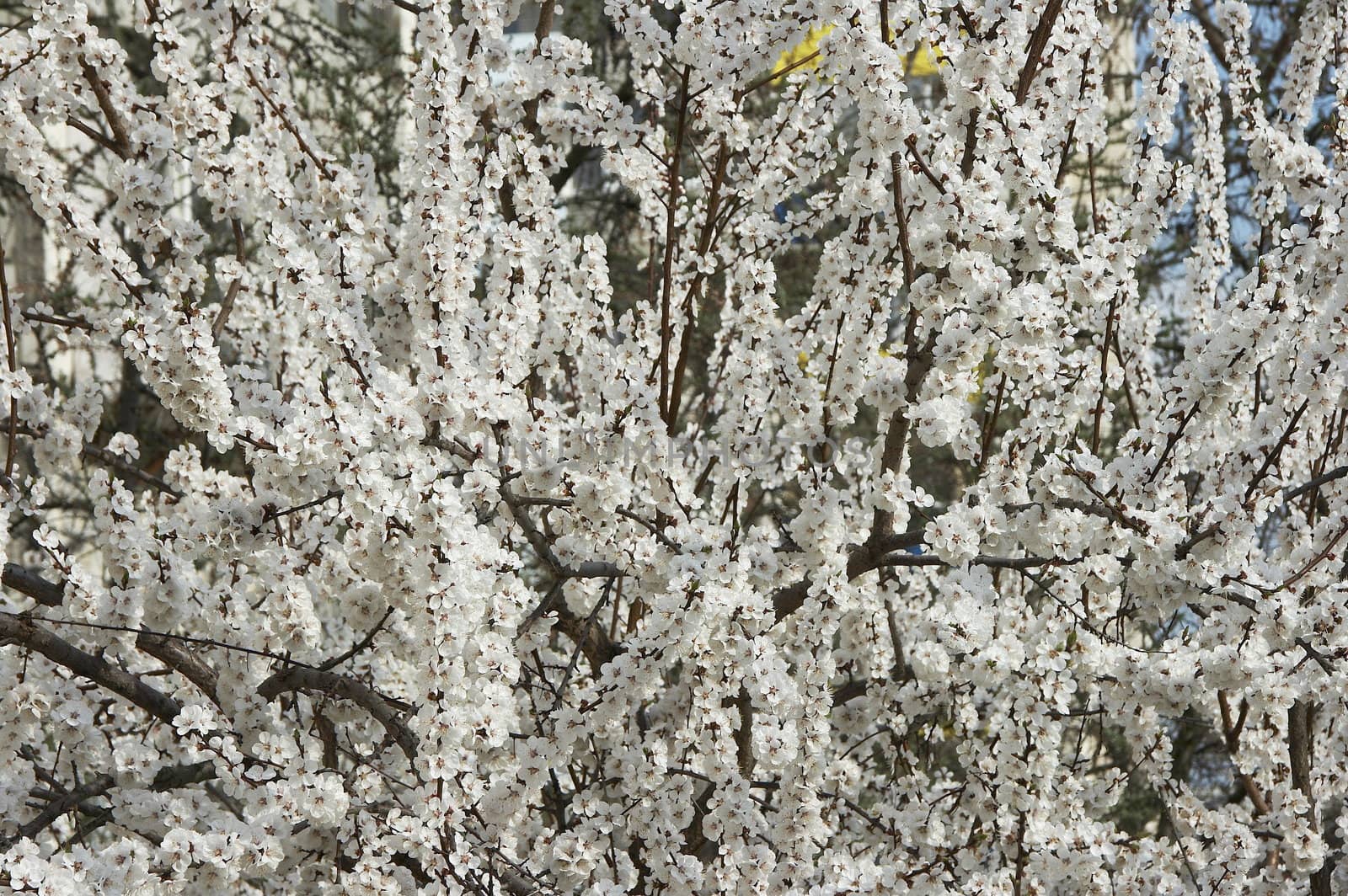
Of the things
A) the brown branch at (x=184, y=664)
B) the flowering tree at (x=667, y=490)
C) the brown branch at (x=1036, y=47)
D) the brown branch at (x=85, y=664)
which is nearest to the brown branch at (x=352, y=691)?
the flowering tree at (x=667, y=490)

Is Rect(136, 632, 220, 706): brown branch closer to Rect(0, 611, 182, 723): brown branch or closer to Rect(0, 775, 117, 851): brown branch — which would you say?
Rect(0, 611, 182, 723): brown branch

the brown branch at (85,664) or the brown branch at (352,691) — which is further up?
the brown branch at (85,664)

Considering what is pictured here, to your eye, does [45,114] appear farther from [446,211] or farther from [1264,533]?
[1264,533]

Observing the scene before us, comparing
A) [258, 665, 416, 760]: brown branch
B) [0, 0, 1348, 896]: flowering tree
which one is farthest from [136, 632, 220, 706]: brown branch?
[258, 665, 416, 760]: brown branch

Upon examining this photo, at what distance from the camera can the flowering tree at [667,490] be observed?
304 centimetres

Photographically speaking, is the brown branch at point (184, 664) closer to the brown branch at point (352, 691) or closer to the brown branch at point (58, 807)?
the brown branch at point (352, 691)

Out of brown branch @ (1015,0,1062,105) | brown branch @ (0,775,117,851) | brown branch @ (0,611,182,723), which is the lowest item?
brown branch @ (0,775,117,851)

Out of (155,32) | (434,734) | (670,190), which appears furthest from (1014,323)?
(155,32)

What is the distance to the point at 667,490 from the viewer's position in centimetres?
355

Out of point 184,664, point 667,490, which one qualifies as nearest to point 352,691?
point 184,664

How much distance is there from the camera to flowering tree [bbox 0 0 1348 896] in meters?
3.04

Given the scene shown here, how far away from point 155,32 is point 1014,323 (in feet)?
7.78

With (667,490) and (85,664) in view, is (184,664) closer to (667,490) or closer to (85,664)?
(85,664)

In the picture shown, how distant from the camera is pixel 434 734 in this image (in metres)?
2.97
